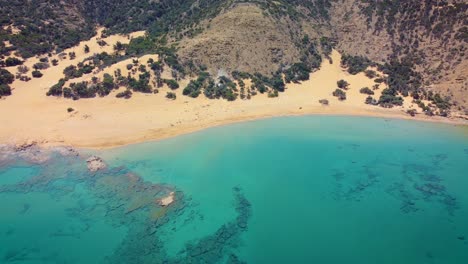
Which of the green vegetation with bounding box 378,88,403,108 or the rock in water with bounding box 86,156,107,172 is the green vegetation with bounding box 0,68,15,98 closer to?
the rock in water with bounding box 86,156,107,172

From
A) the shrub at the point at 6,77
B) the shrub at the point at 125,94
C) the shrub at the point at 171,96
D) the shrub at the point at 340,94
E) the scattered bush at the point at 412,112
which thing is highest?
the shrub at the point at 6,77

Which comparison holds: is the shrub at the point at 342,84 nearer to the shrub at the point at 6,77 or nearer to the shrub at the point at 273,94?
the shrub at the point at 273,94

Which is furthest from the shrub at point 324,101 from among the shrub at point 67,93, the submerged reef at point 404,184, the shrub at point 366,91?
the shrub at point 67,93

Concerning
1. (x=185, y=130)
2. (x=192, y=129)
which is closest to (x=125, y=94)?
(x=185, y=130)

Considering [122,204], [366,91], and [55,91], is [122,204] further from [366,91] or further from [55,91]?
[366,91]

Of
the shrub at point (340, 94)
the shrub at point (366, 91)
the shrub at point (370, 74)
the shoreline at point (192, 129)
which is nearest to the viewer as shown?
the shoreline at point (192, 129)

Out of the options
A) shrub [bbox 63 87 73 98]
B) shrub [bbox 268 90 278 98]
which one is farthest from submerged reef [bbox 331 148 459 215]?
shrub [bbox 63 87 73 98]

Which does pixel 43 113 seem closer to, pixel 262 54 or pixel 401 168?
pixel 262 54
